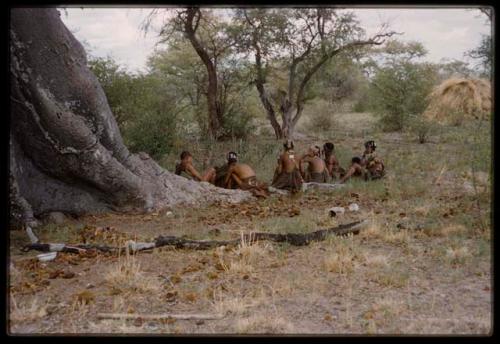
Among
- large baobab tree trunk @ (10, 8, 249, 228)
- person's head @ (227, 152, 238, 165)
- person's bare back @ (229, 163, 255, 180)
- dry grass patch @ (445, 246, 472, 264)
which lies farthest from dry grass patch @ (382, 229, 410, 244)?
person's head @ (227, 152, 238, 165)

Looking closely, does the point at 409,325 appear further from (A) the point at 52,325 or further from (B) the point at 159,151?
(B) the point at 159,151

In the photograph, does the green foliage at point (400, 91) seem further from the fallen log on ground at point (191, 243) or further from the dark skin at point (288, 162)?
the fallen log on ground at point (191, 243)

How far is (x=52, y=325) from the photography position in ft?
12.8

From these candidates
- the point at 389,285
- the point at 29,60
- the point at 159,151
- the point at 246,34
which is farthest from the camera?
the point at 246,34

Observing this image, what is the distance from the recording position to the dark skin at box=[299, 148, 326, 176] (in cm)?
967

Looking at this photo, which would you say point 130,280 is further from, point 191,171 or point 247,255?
point 191,171

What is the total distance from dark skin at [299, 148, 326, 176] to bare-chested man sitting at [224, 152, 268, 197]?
3.33 feet

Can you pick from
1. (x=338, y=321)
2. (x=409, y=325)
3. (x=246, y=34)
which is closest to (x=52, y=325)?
(x=338, y=321)

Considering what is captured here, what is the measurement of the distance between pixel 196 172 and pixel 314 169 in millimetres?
2073

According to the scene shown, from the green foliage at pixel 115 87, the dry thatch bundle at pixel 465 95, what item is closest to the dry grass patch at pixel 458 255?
the dry thatch bundle at pixel 465 95

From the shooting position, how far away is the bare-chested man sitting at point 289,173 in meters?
9.15

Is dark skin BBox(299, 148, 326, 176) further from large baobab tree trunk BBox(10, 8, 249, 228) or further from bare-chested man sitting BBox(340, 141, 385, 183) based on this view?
large baobab tree trunk BBox(10, 8, 249, 228)

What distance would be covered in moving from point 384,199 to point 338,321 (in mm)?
4542

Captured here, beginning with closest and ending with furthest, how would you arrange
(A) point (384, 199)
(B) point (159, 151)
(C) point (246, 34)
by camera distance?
(A) point (384, 199) < (B) point (159, 151) < (C) point (246, 34)
